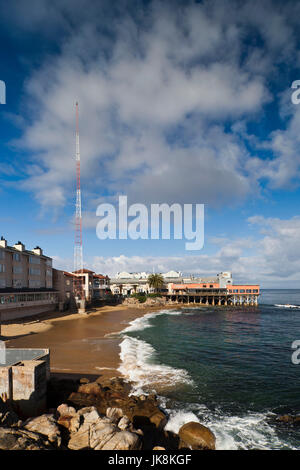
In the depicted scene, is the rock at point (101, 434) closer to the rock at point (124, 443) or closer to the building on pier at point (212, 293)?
the rock at point (124, 443)

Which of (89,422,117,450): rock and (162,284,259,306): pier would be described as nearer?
(89,422,117,450): rock

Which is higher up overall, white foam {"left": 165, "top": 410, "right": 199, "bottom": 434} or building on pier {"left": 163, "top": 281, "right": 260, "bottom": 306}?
white foam {"left": 165, "top": 410, "right": 199, "bottom": 434}

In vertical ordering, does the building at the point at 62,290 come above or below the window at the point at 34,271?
below

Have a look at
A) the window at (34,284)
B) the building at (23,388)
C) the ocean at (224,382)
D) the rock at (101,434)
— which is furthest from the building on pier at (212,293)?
the rock at (101,434)

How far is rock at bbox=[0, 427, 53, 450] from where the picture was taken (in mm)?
9508

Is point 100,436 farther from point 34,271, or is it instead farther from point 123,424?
point 34,271

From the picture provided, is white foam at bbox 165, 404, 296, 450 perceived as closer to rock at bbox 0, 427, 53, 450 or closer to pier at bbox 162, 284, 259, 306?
rock at bbox 0, 427, 53, 450

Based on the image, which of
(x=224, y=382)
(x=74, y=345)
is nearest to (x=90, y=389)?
Answer: (x=224, y=382)

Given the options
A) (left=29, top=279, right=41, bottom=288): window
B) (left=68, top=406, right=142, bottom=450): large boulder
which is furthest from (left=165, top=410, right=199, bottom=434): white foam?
(left=29, top=279, right=41, bottom=288): window

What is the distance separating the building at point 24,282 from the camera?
48.1m

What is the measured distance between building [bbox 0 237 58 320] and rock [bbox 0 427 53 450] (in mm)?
40575

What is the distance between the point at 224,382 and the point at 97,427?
44.8 feet

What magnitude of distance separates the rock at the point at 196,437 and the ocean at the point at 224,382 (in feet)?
2.17
